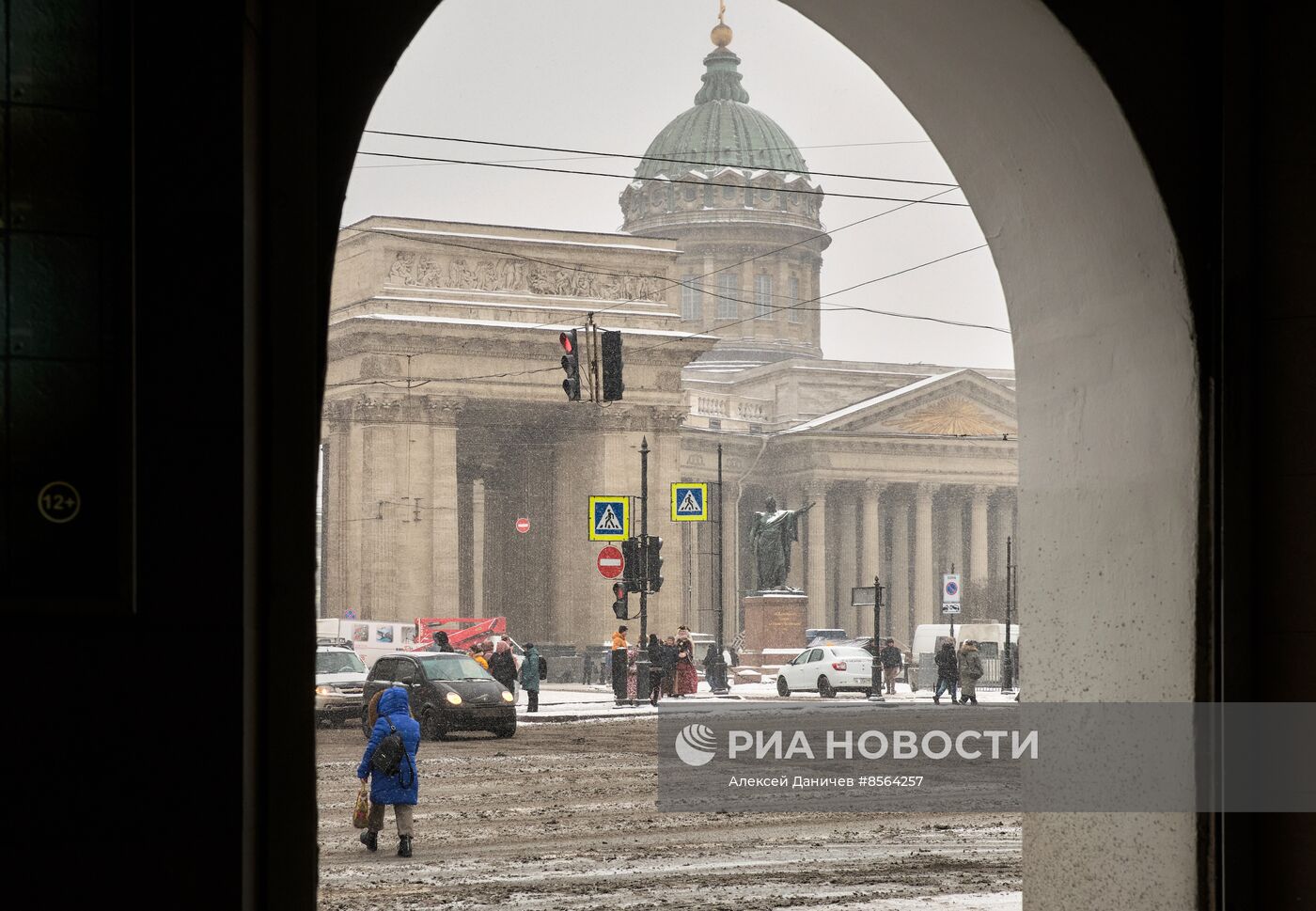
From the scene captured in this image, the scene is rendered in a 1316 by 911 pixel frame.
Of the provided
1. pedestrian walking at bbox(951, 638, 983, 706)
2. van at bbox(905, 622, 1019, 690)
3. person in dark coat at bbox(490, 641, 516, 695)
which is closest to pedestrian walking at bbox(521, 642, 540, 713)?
person in dark coat at bbox(490, 641, 516, 695)

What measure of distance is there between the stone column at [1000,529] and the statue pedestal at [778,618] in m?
46.1

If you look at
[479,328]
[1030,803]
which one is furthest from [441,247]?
[1030,803]

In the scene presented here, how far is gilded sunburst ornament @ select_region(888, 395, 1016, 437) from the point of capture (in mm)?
87312

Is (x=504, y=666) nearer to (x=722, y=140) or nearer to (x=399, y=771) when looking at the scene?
(x=399, y=771)

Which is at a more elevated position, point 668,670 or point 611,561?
point 611,561

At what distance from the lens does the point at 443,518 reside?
6281 cm

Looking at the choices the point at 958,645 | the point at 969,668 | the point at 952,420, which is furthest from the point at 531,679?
the point at 952,420

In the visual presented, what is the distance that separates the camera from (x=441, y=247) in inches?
2378

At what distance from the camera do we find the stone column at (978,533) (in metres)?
91.4

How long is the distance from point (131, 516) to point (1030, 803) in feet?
11.0

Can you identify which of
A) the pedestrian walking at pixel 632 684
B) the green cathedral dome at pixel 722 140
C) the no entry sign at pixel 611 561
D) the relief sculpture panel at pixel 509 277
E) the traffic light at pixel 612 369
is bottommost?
the pedestrian walking at pixel 632 684

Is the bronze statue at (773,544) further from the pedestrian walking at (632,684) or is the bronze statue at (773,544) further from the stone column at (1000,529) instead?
the stone column at (1000,529)

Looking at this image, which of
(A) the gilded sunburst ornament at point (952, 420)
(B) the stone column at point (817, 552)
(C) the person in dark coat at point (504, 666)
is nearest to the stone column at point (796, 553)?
(B) the stone column at point (817, 552)

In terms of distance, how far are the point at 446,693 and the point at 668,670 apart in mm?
13134
